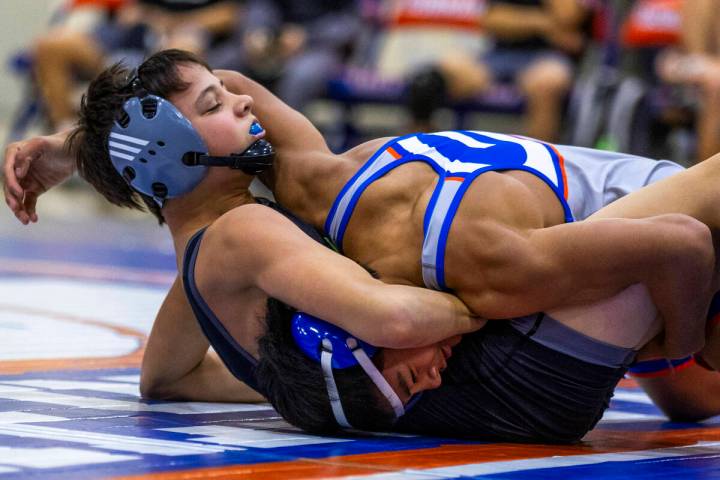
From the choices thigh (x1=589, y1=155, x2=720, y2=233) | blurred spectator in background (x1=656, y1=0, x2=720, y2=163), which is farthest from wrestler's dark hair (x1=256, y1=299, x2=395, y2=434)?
blurred spectator in background (x1=656, y1=0, x2=720, y2=163)

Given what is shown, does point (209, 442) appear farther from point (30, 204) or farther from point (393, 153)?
point (30, 204)

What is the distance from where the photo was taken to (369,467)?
8.15 ft

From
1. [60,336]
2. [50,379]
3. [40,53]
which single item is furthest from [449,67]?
[50,379]

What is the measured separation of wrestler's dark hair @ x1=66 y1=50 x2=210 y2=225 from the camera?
3.10 metres

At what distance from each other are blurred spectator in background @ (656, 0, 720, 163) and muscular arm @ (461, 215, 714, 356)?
518cm

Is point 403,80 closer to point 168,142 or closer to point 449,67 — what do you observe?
point 449,67

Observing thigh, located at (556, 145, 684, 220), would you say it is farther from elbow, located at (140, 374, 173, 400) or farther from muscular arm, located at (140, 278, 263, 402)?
elbow, located at (140, 374, 173, 400)

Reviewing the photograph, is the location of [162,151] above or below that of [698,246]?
below

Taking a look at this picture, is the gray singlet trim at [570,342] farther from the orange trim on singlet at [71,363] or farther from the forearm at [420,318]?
the orange trim on singlet at [71,363]

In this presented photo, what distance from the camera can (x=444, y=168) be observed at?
296cm

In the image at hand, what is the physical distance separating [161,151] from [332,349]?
24.6 inches

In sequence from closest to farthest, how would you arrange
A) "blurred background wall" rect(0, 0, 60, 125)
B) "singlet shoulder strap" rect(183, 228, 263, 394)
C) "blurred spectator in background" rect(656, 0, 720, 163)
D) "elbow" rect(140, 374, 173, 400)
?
"singlet shoulder strap" rect(183, 228, 263, 394), "elbow" rect(140, 374, 173, 400), "blurred spectator in background" rect(656, 0, 720, 163), "blurred background wall" rect(0, 0, 60, 125)

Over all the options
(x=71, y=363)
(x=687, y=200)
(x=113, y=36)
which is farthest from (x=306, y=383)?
(x=113, y=36)

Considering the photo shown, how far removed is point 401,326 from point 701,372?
1.08 metres
